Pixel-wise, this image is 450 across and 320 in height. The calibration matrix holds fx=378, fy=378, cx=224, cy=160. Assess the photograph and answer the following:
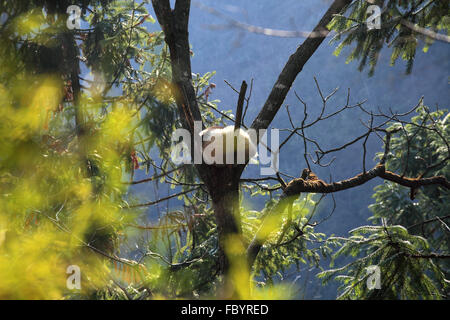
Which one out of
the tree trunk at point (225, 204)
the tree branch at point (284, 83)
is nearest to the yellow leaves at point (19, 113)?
the tree trunk at point (225, 204)

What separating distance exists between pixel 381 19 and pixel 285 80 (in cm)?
122

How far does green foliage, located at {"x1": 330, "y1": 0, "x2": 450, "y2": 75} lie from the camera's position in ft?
9.81

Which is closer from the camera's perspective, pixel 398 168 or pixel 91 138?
pixel 91 138

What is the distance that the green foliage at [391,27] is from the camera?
299cm

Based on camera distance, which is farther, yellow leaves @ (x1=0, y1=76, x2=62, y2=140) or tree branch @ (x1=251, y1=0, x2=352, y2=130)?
tree branch @ (x1=251, y1=0, x2=352, y2=130)

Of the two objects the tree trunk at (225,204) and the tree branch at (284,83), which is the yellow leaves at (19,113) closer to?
the tree trunk at (225,204)

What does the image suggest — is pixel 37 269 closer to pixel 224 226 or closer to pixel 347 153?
pixel 224 226

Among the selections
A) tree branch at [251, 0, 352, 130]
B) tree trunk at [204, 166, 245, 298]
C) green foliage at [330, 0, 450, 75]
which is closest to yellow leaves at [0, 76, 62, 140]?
tree trunk at [204, 166, 245, 298]

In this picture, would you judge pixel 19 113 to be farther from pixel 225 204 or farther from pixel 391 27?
pixel 391 27

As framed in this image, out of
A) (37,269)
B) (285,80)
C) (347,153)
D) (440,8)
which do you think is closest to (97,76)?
(285,80)

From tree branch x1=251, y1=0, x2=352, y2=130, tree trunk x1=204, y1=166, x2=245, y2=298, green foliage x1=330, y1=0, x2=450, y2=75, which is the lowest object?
tree trunk x1=204, y1=166, x2=245, y2=298

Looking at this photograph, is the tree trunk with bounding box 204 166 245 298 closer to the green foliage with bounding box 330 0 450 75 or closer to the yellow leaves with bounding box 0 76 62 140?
the yellow leaves with bounding box 0 76 62 140
